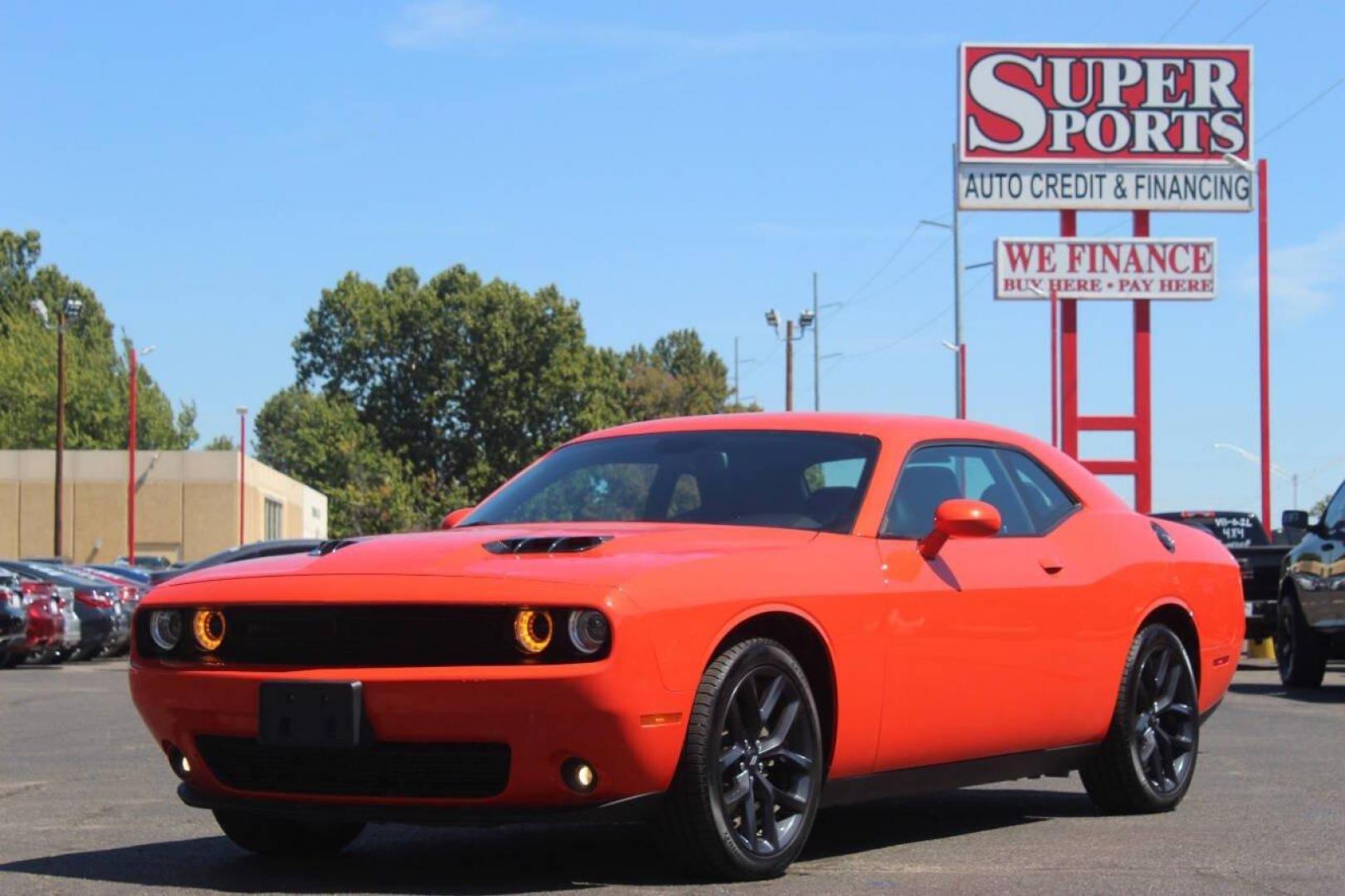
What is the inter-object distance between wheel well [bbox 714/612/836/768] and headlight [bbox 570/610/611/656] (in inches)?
27.6

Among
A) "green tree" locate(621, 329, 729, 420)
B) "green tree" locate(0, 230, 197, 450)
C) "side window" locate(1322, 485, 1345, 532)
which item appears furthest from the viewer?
"green tree" locate(621, 329, 729, 420)

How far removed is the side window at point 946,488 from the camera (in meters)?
7.44

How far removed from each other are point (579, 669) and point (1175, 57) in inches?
1549

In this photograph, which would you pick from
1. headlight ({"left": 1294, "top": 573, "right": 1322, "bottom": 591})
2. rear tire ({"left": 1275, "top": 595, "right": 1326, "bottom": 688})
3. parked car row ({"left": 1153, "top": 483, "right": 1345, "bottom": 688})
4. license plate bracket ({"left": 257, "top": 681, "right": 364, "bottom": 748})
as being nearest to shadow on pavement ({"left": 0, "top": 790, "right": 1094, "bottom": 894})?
license plate bracket ({"left": 257, "top": 681, "right": 364, "bottom": 748})

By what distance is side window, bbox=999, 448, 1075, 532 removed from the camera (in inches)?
323

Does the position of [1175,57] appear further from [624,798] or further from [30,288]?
[30,288]

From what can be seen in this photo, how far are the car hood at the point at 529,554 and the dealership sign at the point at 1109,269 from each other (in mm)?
37176

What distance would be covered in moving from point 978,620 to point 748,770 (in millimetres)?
1351

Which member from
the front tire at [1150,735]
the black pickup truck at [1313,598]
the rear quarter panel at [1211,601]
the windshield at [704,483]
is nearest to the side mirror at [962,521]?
the windshield at [704,483]

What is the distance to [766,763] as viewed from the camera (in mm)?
6473

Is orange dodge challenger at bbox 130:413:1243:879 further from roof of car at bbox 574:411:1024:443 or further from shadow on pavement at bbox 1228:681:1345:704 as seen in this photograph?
shadow on pavement at bbox 1228:681:1345:704

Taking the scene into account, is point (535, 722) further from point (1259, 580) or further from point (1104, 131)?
point (1104, 131)

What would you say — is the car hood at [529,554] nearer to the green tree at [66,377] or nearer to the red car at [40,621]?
the red car at [40,621]

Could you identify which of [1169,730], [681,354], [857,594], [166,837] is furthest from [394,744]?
[681,354]
